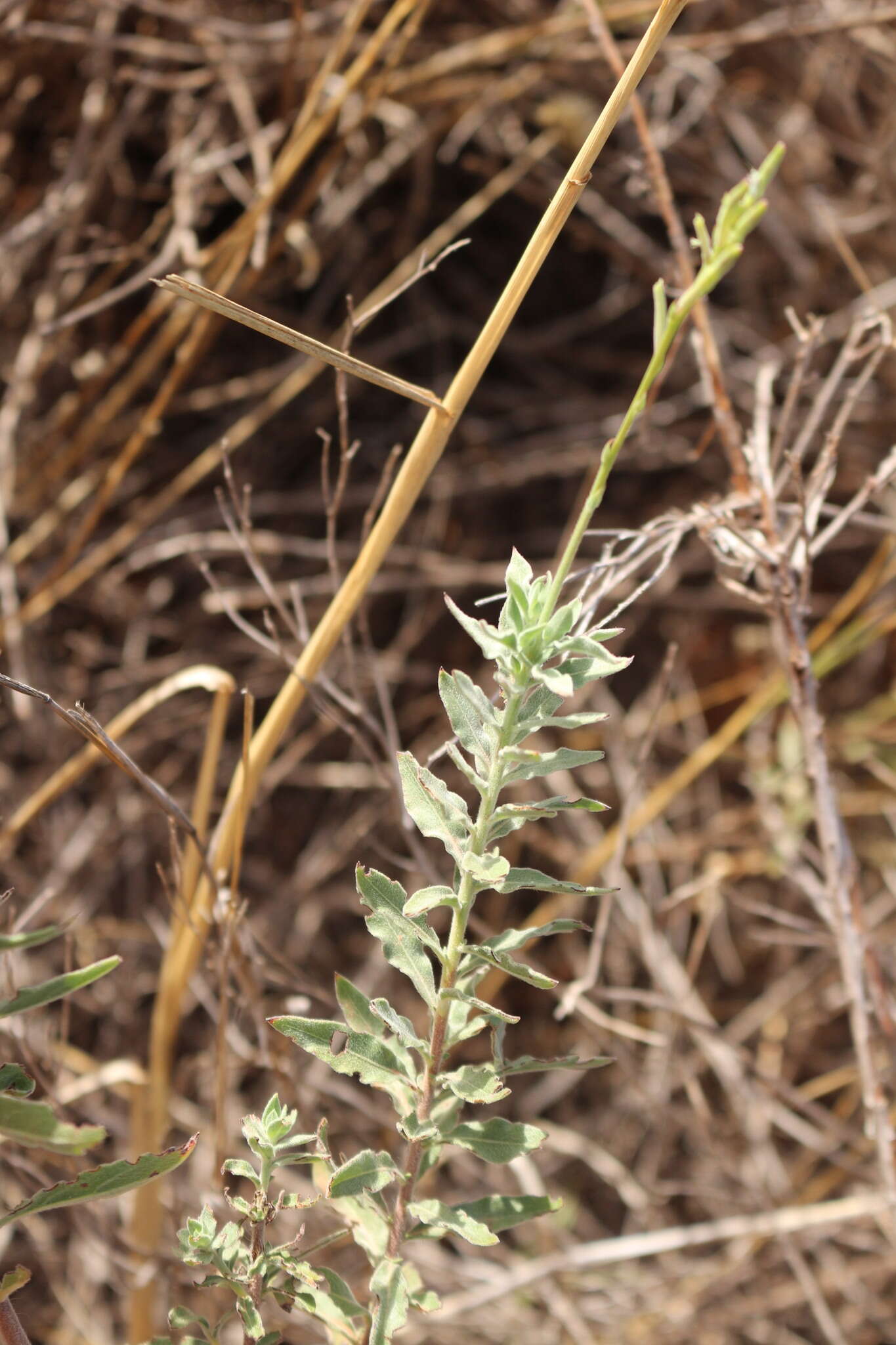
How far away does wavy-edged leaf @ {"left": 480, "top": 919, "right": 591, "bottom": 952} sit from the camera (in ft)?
1.74

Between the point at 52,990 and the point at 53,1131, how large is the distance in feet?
0.20

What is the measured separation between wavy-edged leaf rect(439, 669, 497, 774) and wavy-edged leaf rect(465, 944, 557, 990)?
98 mm

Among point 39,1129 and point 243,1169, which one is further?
point 243,1169

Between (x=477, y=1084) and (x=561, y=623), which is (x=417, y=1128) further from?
(x=561, y=623)

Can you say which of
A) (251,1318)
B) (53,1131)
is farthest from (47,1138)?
(251,1318)

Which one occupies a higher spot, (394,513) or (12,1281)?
(394,513)

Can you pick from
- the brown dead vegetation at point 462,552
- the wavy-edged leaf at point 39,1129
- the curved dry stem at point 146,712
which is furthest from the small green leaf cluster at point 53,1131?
the brown dead vegetation at point 462,552

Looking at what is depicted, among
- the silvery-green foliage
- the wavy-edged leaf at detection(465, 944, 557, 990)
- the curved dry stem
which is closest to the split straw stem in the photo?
the curved dry stem

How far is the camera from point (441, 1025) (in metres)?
0.57

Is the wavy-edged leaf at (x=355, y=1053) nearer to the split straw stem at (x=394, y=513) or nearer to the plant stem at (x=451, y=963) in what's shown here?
the plant stem at (x=451, y=963)

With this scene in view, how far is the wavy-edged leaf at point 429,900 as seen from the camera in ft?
1.75

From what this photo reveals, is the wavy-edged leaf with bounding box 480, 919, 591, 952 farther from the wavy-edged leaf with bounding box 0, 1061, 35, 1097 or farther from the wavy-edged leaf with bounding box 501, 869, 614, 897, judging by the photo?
the wavy-edged leaf with bounding box 0, 1061, 35, 1097

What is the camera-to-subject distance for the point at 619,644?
1795 mm

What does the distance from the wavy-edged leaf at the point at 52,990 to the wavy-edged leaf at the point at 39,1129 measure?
0.13 ft
